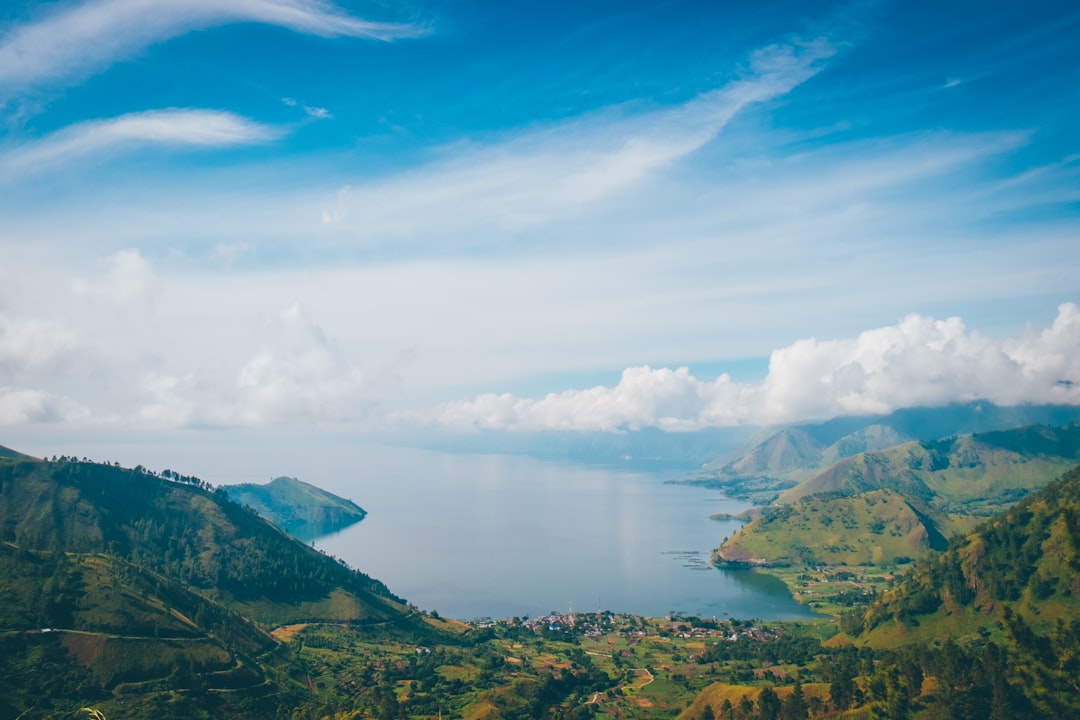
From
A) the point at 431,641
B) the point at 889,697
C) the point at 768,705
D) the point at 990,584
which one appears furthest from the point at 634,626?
the point at 889,697

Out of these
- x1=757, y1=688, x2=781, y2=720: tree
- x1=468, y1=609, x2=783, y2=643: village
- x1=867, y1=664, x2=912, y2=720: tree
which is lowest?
x1=468, y1=609, x2=783, y2=643: village

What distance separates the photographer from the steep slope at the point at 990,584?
124 m

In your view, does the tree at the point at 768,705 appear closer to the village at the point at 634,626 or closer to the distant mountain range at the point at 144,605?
the village at the point at 634,626

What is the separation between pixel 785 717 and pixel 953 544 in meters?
95.6

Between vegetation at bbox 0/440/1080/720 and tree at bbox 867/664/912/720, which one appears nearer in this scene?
tree at bbox 867/664/912/720

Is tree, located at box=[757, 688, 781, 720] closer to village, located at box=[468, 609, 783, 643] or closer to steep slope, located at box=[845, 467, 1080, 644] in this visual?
village, located at box=[468, 609, 783, 643]

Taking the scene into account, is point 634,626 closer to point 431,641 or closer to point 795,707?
point 431,641

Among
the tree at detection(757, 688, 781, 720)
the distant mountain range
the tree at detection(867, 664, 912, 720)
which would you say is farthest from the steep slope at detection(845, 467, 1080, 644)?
the distant mountain range

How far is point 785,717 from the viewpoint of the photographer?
295ft

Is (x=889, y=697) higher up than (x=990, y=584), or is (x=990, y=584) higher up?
(x=889, y=697)

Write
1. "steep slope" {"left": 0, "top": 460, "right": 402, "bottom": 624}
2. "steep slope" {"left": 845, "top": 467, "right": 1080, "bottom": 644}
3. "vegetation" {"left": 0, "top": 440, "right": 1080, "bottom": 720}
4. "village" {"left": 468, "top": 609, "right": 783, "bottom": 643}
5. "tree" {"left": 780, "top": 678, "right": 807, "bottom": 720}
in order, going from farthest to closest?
"steep slope" {"left": 0, "top": 460, "right": 402, "bottom": 624}
"village" {"left": 468, "top": 609, "right": 783, "bottom": 643}
"steep slope" {"left": 845, "top": 467, "right": 1080, "bottom": 644}
"tree" {"left": 780, "top": 678, "right": 807, "bottom": 720}
"vegetation" {"left": 0, "top": 440, "right": 1080, "bottom": 720}

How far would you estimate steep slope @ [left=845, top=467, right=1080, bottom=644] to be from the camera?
124 m

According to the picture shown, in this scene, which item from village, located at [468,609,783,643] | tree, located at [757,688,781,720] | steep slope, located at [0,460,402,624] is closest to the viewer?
tree, located at [757,688,781,720]

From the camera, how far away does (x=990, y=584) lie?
13512 centimetres
